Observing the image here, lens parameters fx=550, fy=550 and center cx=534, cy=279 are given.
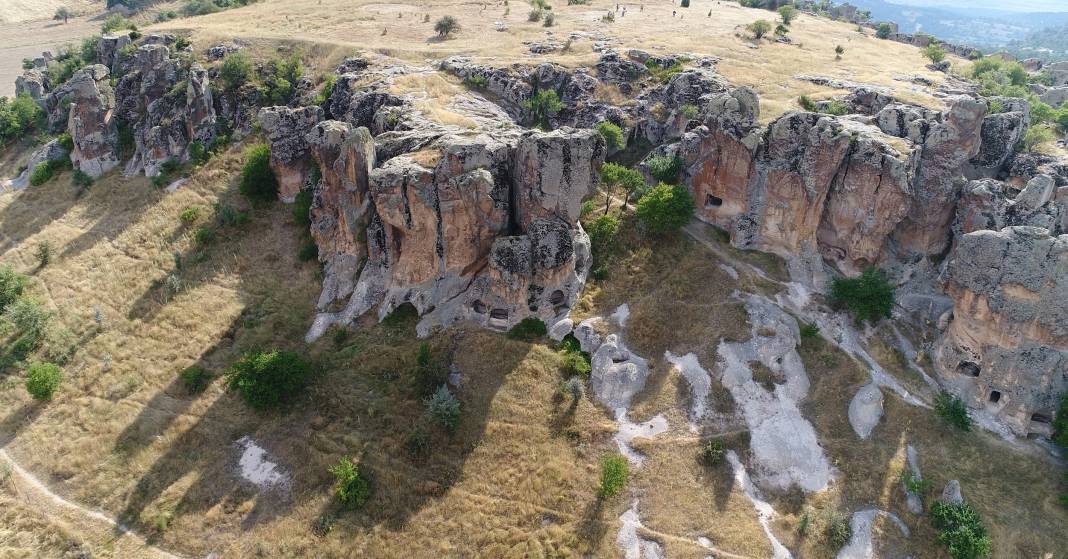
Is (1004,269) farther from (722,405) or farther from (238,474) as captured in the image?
(238,474)

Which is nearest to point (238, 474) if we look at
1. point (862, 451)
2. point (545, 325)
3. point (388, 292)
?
point (388, 292)

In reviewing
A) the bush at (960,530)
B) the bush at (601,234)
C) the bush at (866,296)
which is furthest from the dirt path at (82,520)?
the bush at (866,296)

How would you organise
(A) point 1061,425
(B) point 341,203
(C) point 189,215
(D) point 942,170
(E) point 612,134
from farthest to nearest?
(E) point 612,134
(C) point 189,215
(B) point 341,203
(D) point 942,170
(A) point 1061,425

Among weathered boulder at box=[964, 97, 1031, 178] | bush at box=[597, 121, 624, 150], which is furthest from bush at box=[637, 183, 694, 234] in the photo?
weathered boulder at box=[964, 97, 1031, 178]

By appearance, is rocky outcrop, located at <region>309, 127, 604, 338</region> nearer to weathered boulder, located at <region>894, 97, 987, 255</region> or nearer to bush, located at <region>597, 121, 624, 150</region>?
bush, located at <region>597, 121, 624, 150</region>

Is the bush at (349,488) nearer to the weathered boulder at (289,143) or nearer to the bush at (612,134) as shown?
the weathered boulder at (289,143)

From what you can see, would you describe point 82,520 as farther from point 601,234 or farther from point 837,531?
point 837,531

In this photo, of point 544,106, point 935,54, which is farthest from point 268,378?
point 935,54
